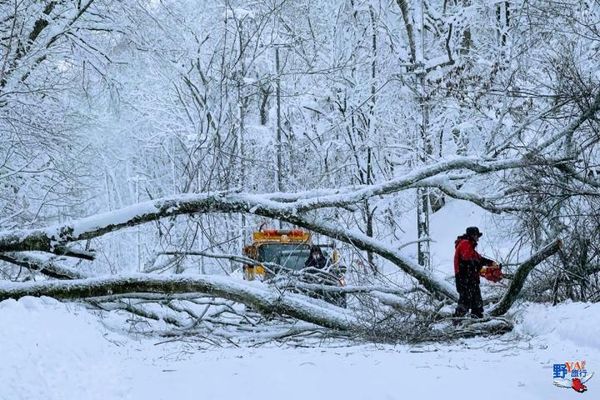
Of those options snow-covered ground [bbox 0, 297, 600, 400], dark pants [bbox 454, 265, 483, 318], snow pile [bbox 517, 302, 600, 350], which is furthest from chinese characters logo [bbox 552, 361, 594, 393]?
dark pants [bbox 454, 265, 483, 318]

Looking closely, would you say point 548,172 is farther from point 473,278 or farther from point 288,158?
point 288,158

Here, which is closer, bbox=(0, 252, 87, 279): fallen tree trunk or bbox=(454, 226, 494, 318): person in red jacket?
bbox=(0, 252, 87, 279): fallen tree trunk

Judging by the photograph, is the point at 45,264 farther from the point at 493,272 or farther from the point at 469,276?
the point at 493,272

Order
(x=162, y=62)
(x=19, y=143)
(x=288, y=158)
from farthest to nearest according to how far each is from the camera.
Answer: (x=288, y=158) < (x=162, y=62) < (x=19, y=143)

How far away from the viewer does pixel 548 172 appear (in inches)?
388

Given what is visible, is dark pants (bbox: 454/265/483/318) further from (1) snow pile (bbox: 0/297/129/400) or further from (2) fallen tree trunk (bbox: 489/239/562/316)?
(1) snow pile (bbox: 0/297/129/400)

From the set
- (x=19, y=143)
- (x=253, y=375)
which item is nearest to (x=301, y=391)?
(x=253, y=375)

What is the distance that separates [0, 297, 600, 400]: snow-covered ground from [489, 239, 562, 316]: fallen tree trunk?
764 mm

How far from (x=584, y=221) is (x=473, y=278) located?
1.69m

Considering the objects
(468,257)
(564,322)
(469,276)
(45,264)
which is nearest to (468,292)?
(469,276)

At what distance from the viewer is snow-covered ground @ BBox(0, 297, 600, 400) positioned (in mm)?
5242

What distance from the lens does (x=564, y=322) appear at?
815 cm

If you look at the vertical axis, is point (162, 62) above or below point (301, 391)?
above

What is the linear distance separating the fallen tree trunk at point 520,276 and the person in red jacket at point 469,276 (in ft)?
0.95
